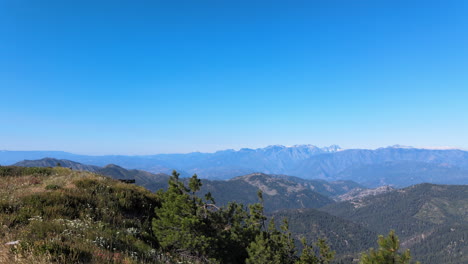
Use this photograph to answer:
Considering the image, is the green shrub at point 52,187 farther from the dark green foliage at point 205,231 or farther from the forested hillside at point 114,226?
the dark green foliage at point 205,231

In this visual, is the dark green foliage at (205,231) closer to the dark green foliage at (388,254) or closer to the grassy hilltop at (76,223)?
the grassy hilltop at (76,223)

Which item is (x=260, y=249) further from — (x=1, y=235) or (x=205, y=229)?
(x=1, y=235)

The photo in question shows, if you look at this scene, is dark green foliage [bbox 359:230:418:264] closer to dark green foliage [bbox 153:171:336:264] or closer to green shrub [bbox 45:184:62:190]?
dark green foliage [bbox 153:171:336:264]

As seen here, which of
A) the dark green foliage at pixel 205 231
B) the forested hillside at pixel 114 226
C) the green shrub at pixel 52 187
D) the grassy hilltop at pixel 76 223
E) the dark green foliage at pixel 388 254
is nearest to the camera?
the grassy hilltop at pixel 76 223

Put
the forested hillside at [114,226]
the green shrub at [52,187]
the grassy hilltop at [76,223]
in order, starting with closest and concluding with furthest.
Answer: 1. the grassy hilltop at [76,223]
2. the forested hillside at [114,226]
3. the green shrub at [52,187]

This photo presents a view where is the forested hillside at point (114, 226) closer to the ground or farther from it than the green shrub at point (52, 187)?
closer to the ground

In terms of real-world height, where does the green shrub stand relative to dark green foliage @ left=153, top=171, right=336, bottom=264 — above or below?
above

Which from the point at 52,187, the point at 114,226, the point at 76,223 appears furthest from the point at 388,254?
the point at 52,187

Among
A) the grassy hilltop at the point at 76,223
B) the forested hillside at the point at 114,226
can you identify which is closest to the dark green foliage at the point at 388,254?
the forested hillside at the point at 114,226

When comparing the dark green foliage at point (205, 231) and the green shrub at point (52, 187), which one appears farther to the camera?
the green shrub at point (52, 187)

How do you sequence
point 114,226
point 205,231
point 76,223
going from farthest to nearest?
point 205,231 → point 114,226 → point 76,223

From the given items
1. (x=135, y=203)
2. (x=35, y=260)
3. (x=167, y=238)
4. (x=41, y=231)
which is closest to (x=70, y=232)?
(x=41, y=231)

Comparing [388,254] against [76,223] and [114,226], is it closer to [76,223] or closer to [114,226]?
[114,226]

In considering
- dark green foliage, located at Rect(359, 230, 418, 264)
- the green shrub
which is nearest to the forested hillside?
the green shrub
